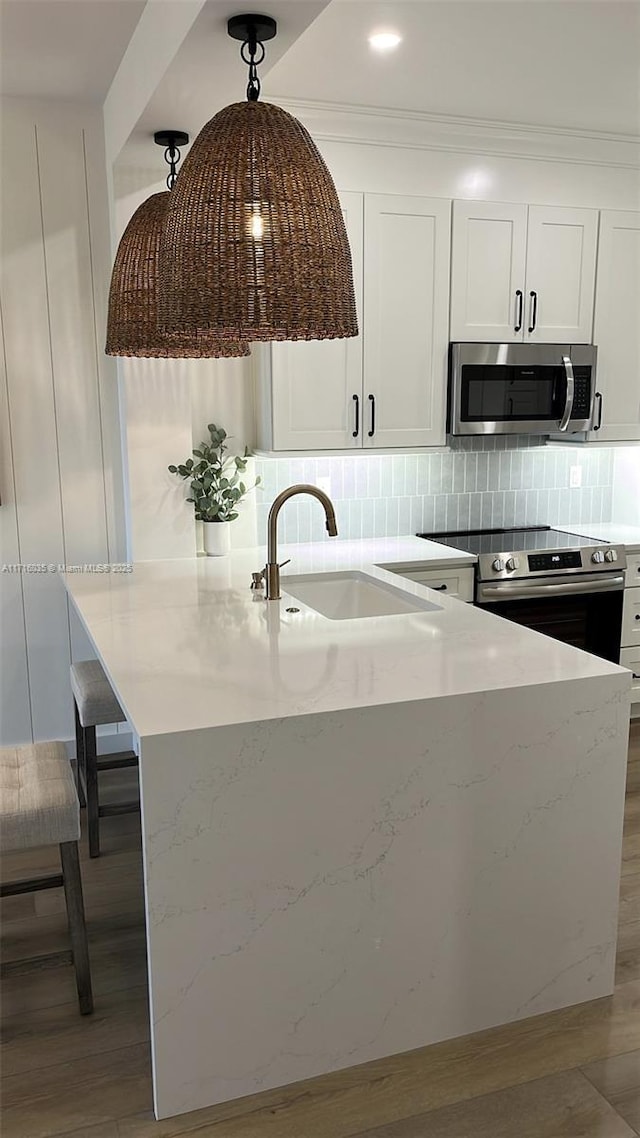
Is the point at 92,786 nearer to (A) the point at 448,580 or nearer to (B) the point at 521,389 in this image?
(A) the point at 448,580

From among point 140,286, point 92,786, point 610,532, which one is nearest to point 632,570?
point 610,532

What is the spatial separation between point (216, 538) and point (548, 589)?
149 cm

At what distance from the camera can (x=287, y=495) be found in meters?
A: 2.89

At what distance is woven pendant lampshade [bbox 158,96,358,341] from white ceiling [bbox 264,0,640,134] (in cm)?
107

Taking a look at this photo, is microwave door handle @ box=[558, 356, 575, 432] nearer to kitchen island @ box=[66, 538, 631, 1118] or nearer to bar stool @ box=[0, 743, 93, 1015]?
kitchen island @ box=[66, 538, 631, 1118]

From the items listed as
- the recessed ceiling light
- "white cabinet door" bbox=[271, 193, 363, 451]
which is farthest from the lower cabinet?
the recessed ceiling light

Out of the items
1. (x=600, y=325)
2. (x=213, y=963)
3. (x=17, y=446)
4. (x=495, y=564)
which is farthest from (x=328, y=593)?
(x=600, y=325)

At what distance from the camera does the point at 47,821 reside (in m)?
2.20

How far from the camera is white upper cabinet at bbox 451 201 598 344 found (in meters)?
3.99

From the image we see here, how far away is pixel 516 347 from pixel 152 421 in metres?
1.66

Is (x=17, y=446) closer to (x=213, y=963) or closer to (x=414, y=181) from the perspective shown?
(x=414, y=181)

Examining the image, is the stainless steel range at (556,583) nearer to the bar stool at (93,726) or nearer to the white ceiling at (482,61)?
the bar stool at (93,726)

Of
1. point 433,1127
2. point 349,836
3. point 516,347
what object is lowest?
point 433,1127

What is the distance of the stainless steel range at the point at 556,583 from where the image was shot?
157 inches
